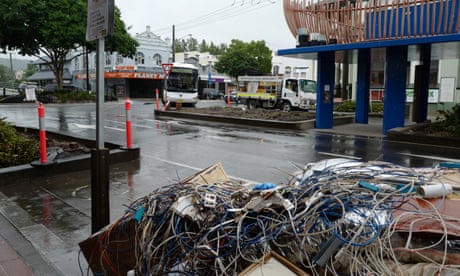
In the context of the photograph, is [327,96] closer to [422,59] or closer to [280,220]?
[422,59]

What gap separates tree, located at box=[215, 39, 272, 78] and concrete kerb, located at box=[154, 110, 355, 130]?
131ft

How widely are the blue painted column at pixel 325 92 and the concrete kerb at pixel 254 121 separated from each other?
1.65ft

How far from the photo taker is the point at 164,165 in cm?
897

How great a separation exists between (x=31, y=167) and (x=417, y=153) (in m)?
9.52

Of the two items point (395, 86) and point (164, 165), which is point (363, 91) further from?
point (164, 165)

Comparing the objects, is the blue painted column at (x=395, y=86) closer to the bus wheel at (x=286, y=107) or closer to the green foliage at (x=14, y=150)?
the green foliage at (x=14, y=150)

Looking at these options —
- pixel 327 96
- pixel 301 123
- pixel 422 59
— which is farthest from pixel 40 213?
pixel 422 59

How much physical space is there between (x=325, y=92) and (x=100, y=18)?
1431 centimetres

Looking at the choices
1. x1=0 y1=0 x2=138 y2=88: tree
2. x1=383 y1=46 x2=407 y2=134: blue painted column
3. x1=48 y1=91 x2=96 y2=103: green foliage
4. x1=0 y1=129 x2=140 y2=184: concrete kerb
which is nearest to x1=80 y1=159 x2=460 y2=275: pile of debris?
x1=0 y1=129 x2=140 y2=184: concrete kerb

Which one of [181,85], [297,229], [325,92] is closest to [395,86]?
[325,92]

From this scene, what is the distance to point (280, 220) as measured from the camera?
2.73 m

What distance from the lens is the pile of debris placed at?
2.43 m

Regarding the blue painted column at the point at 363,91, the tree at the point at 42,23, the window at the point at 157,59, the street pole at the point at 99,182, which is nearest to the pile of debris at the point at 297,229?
the street pole at the point at 99,182

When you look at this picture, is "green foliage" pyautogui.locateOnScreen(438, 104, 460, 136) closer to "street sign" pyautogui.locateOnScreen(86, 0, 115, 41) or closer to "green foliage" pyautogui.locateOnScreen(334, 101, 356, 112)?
"green foliage" pyautogui.locateOnScreen(334, 101, 356, 112)
